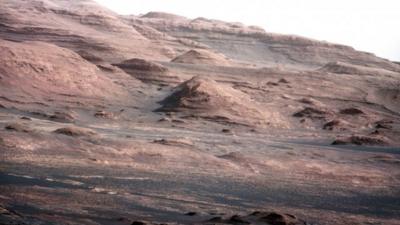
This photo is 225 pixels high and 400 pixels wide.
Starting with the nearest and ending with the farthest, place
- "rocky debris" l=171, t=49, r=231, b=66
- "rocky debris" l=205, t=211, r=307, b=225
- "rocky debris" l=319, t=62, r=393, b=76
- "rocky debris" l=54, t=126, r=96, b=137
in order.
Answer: "rocky debris" l=205, t=211, r=307, b=225, "rocky debris" l=54, t=126, r=96, b=137, "rocky debris" l=171, t=49, r=231, b=66, "rocky debris" l=319, t=62, r=393, b=76

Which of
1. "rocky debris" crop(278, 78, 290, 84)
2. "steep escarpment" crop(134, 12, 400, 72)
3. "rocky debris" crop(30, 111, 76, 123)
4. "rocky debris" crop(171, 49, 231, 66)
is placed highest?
"steep escarpment" crop(134, 12, 400, 72)

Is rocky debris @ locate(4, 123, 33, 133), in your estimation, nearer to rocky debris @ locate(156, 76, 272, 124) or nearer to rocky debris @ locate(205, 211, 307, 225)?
rocky debris @ locate(205, 211, 307, 225)

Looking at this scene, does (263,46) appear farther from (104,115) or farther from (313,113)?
(104,115)

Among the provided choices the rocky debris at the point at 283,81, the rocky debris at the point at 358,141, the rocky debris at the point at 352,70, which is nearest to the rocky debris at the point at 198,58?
the rocky debris at the point at 283,81

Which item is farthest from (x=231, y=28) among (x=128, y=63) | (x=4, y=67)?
(x=4, y=67)

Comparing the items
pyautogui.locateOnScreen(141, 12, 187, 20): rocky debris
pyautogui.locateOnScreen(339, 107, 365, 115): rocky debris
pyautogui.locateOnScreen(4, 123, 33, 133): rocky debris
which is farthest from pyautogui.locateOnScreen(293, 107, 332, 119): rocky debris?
pyautogui.locateOnScreen(141, 12, 187, 20): rocky debris

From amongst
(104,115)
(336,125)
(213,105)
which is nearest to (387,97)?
(336,125)

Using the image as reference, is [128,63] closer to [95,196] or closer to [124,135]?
[124,135]
